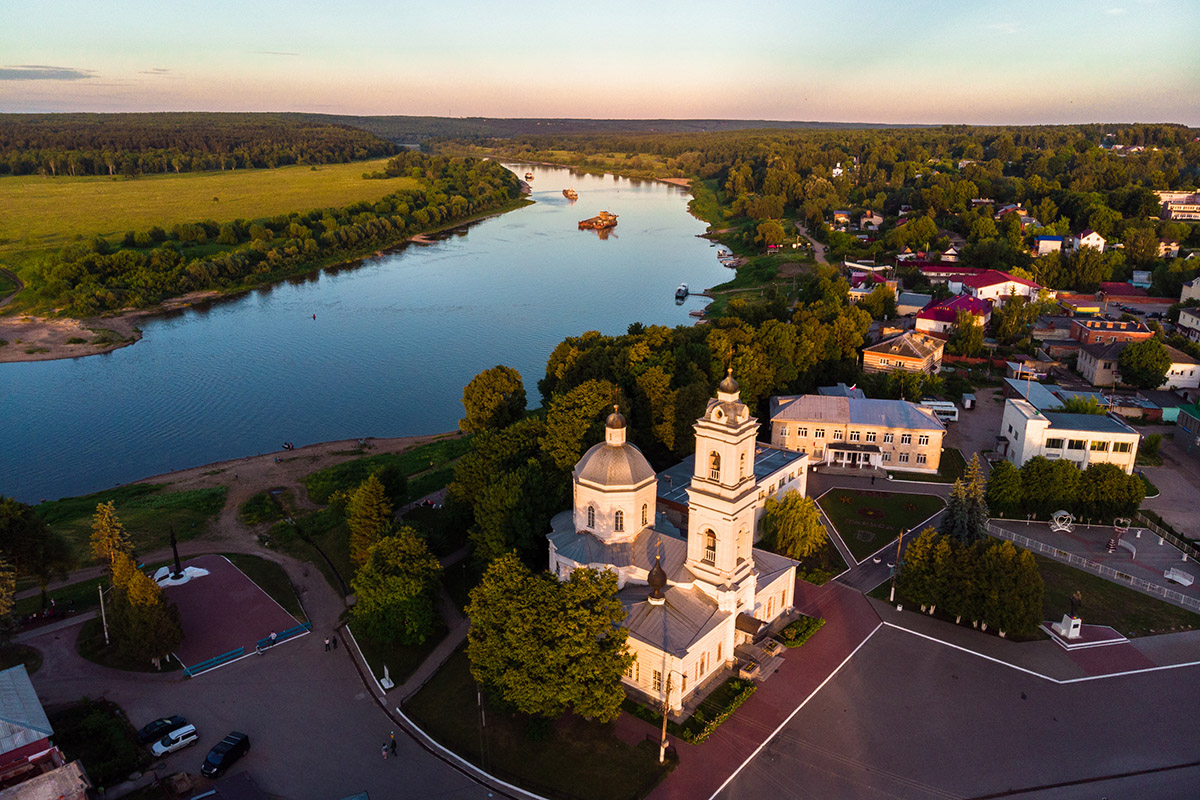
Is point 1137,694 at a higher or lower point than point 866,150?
lower

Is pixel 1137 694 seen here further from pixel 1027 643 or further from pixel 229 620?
pixel 229 620

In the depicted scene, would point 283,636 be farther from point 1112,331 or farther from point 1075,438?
point 1112,331

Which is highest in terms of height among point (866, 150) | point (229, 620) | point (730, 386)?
point (866, 150)

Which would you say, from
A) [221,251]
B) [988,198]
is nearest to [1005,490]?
[221,251]

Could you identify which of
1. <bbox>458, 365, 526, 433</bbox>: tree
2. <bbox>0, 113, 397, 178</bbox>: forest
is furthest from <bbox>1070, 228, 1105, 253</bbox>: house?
<bbox>0, 113, 397, 178</bbox>: forest

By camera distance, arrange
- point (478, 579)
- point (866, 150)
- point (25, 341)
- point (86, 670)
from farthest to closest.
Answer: point (866, 150)
point (25, 341)
point (478, 579)
point (86, 670)

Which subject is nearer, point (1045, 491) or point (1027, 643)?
point (1027, 643)

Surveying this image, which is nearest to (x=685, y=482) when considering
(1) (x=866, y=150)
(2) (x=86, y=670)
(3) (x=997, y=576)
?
(3) (x=997, y=576)

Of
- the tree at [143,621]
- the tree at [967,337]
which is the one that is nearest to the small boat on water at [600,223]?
the tree at [967,337]
